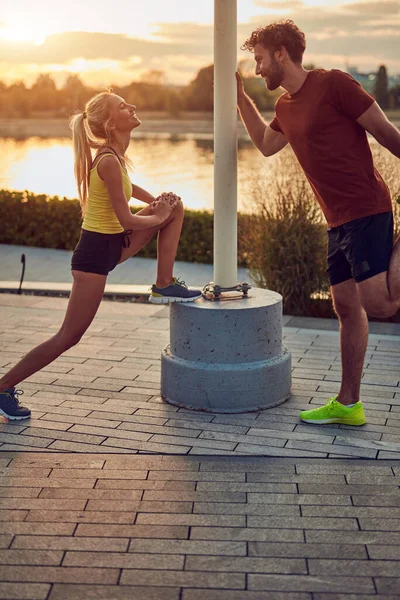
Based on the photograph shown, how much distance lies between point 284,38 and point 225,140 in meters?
0.69

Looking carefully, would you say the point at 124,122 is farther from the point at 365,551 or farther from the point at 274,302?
the point at 365,551

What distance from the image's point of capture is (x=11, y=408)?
162 inches

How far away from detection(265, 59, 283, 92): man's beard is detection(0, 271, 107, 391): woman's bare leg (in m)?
1.16

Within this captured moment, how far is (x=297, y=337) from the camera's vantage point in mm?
5898

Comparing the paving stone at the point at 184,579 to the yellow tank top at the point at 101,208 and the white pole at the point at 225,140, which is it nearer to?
the yellow tank top at the point at 101,208

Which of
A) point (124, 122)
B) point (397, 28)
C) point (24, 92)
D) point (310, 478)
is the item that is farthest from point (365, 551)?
point (24, 92)

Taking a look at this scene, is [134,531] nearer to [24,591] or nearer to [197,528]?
[197,528]

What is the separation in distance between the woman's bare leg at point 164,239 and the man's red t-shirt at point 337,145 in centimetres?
72

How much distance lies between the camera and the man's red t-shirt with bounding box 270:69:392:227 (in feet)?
12.0

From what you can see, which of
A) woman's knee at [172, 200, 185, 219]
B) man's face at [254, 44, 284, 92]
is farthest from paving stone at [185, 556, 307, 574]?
man's face at [254, 44, 284, 92]

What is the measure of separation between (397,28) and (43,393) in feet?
21.2

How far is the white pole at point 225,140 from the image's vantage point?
422 cm

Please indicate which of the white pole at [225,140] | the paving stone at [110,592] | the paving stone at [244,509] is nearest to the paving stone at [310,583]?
the paving stone at [110,592]

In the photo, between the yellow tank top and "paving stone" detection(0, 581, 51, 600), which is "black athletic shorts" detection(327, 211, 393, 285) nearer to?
the yellow tank top
